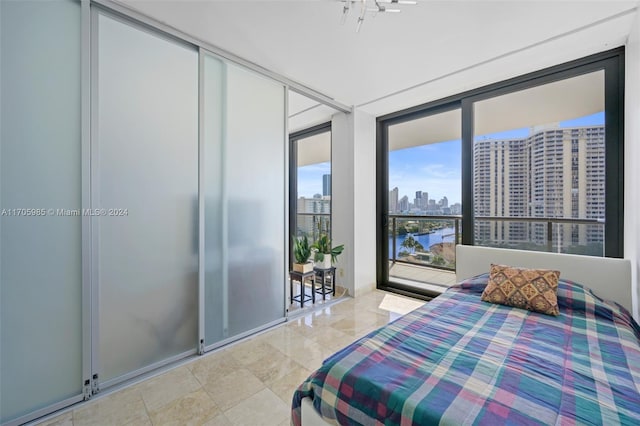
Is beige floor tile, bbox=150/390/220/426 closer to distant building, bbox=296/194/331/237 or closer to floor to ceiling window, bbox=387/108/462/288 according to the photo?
floor to ceiling window, bbox=387/108/462/288

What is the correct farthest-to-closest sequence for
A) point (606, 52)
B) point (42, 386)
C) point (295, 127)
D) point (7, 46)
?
point (295, 127) → point (606, 52) → point (42, 386) → point (7, 46)

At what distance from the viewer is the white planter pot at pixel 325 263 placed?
138 inches

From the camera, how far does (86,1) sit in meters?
1.70

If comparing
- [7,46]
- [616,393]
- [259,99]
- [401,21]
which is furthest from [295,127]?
[616,393]

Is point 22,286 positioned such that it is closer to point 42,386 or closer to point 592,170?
point 42,386

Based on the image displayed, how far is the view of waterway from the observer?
12.3ft

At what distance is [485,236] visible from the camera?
10.7 ft

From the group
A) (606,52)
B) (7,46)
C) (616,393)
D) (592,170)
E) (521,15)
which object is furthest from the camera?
(592,170)

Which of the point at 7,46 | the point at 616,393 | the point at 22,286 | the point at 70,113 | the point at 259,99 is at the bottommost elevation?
the point at 616,393

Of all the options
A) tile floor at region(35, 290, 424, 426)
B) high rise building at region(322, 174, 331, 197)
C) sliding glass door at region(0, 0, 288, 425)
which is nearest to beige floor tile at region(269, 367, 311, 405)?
tile floor at region(35, 290, 424, 426)

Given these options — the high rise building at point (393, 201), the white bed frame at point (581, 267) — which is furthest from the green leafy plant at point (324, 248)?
the white bed frame at point (581, 267)

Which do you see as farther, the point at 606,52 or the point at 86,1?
the point at 606,52

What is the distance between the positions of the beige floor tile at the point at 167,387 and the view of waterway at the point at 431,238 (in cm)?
309

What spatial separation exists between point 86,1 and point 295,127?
10.2 ft
